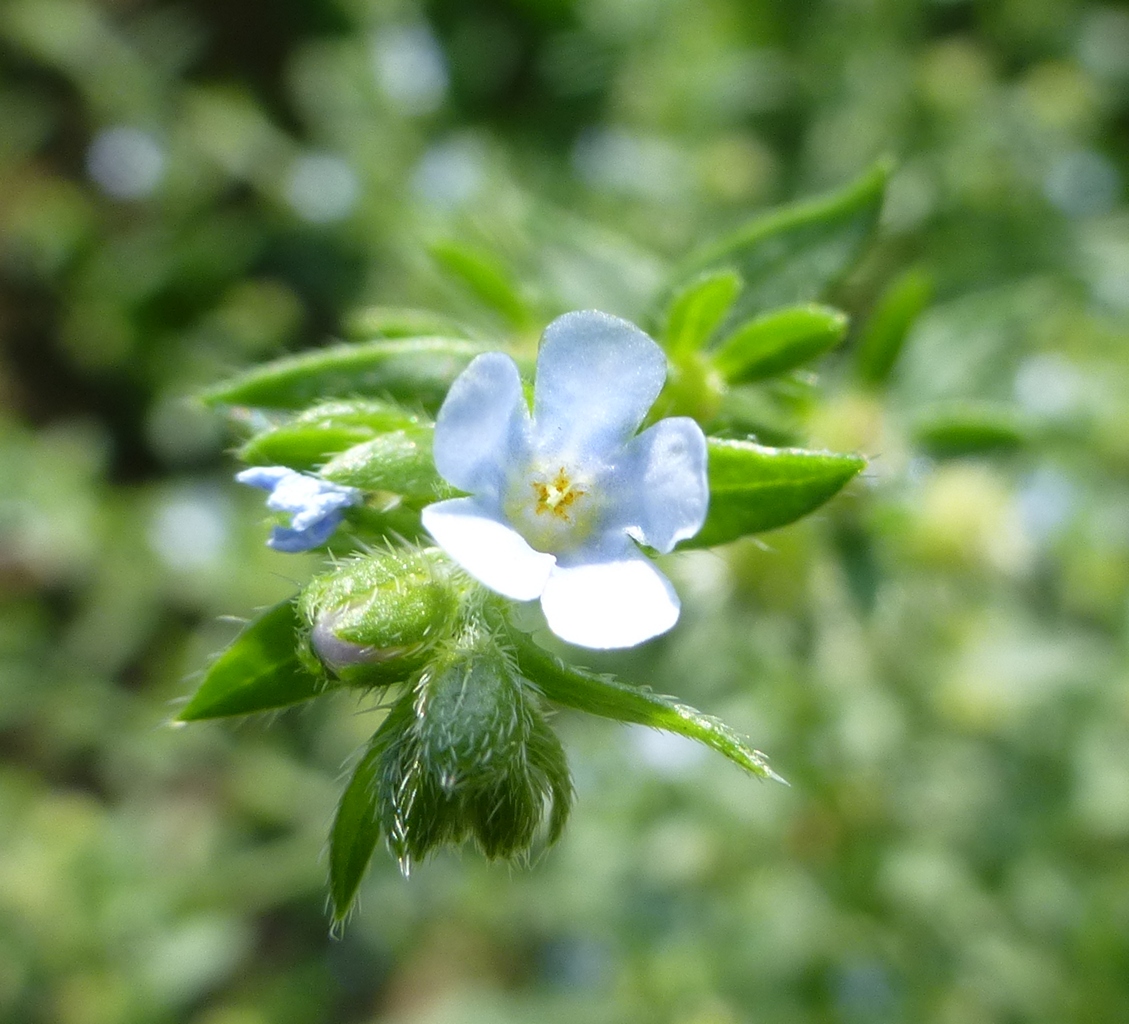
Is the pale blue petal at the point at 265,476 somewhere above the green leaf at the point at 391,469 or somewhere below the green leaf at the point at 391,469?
below

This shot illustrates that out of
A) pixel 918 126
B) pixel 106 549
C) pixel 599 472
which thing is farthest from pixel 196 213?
pixel 599 472

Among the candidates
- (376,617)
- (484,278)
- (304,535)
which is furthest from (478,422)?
(484,278)

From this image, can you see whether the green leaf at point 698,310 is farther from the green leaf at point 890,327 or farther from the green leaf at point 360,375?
the green leaf at point 890,327

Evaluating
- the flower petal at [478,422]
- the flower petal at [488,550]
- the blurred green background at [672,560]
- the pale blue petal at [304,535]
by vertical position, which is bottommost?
the blurred green background at [672,560]

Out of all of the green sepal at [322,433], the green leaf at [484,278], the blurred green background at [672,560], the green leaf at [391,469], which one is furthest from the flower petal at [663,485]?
the blurred green background at [672,560]

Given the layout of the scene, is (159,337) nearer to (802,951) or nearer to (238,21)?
(238,21)

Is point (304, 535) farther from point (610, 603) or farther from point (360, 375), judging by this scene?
point (610, 603)
